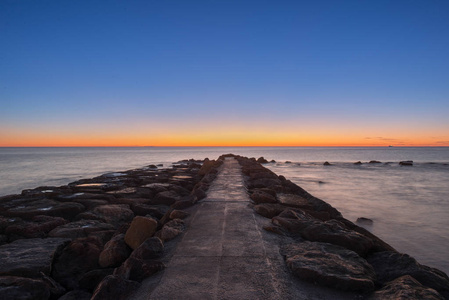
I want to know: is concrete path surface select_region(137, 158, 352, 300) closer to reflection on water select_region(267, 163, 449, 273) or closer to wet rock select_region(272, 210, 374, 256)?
wet rock select_region(272, 210, 374, 256)

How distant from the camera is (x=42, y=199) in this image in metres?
7.31

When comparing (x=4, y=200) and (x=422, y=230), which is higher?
(x=4, y=200)

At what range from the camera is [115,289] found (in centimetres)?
240

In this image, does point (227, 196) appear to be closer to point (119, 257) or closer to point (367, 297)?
point (119, 257)

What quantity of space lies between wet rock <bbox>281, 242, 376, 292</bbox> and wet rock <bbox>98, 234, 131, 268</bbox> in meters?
2.04

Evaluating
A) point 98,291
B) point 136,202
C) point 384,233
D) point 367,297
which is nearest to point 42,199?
point 136,202

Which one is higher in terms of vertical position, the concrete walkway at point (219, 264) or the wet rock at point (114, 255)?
the concrete walkway at point (219, 264)

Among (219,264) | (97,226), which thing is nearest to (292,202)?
(219,264)

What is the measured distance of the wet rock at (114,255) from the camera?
3.46 metres

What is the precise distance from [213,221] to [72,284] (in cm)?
212

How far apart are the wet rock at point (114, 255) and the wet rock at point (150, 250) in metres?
0.44

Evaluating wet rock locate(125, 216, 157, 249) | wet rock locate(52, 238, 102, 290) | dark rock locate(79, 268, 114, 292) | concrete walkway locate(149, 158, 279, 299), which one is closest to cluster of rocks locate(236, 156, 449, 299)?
concrete walkway locate(149, 158, 279, 299)

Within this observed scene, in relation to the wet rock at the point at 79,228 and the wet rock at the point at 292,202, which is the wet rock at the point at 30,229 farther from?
the wet rock at the point at 292,202

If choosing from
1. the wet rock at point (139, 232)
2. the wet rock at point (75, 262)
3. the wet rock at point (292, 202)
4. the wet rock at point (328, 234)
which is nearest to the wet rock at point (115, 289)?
the wet rock at point (75, 262)
